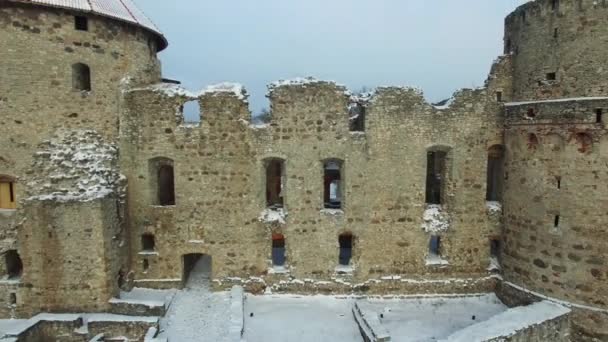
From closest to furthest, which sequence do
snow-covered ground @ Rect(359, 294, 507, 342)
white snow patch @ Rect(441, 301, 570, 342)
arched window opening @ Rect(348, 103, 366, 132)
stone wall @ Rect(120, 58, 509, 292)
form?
1. white snow patch @ Rect(441, 301, 570, 342)
2. snow-covered ground @ Rect(359, 294, 507, 342)
3. stone wall @ Rect(120, 58, 509, 292)
4. arched window opening @ Rect(348, 103, 366, 132)

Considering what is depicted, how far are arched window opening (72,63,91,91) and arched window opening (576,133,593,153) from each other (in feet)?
47.8

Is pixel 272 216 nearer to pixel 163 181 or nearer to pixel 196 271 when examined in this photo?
pixel 196 271

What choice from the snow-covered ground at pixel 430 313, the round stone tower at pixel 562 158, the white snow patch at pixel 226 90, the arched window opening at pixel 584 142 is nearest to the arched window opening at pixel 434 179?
the round stone tower at pixel 562 158

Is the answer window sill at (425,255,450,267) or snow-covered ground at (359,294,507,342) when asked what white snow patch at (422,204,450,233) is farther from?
snow-covered ground at (359,294,507,342)

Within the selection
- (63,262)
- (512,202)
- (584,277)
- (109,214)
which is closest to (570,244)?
(584,277)

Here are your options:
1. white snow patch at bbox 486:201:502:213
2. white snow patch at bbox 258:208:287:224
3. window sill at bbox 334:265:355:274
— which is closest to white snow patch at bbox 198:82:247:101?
white snow patch at bbox 258:208:287:224

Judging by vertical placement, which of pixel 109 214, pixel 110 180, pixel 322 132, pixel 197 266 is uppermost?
pixel 322 132

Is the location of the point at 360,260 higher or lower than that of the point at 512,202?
lower

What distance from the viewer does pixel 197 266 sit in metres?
16.5

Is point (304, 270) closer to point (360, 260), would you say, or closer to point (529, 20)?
point (360, 260)

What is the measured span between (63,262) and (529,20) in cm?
1584

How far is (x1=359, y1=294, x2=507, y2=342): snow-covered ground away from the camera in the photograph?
12.2 meters

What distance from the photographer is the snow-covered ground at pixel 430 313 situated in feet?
40.2

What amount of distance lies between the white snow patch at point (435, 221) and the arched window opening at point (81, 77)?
11759 millimetres
